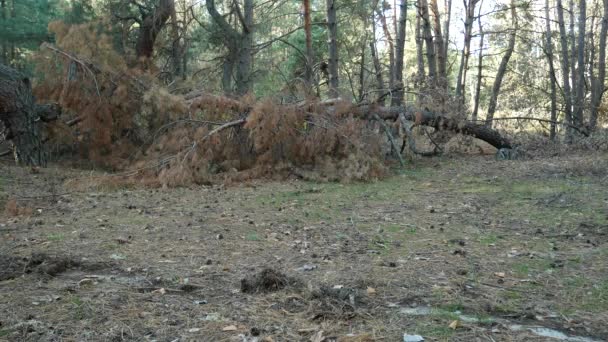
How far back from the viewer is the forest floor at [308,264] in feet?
9.99

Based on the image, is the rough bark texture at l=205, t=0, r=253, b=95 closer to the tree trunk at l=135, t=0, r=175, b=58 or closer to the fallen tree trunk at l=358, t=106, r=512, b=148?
the tree trunk at l=135, t=0, r=175, b=58

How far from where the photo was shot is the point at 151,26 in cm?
1432

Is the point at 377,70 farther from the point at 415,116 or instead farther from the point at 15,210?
the point at 15,210

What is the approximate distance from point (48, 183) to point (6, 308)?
5.40 meters

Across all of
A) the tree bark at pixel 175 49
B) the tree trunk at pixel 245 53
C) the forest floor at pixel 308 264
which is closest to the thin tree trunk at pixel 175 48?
the tree bark at pixel 175 49

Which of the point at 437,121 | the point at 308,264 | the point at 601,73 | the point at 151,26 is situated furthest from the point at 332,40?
the point at 308,264

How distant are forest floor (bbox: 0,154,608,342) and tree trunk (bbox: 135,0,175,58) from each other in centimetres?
738

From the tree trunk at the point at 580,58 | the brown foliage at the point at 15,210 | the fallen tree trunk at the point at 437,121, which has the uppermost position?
the tree trunk at the point at 580,58

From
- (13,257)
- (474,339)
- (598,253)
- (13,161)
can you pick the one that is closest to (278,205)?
(13,257)

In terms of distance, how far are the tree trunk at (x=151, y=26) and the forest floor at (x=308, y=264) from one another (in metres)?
7.38

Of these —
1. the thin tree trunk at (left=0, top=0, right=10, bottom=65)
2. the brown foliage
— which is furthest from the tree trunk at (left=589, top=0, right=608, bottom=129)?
the thin tree trunk at (left=0, top=0, right=10, bottom=65)

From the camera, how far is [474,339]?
2830 millimetres

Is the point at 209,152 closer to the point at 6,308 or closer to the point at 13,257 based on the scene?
the point at 13,257

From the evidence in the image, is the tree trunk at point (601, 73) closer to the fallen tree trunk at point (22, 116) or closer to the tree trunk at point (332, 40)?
the tree trunk at point (332, 40)
